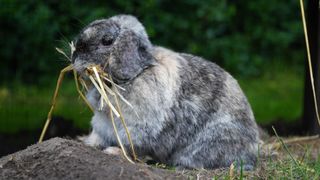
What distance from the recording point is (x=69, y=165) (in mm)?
3867

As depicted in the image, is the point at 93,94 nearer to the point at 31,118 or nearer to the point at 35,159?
the point at 35,159

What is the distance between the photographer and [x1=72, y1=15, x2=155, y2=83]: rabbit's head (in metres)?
4.47

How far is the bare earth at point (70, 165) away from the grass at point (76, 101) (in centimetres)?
311

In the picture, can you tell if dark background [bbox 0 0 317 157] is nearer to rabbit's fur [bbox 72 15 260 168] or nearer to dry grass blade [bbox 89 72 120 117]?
rabbit's fur [bbox 72 15 260 168]

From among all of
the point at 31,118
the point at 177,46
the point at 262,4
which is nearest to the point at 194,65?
the point at 31,118

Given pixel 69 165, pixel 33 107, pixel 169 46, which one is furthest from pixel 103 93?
pixel 169 46

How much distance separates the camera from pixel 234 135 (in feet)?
15.9

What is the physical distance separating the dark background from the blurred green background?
0.04 ft

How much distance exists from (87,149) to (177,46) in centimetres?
524

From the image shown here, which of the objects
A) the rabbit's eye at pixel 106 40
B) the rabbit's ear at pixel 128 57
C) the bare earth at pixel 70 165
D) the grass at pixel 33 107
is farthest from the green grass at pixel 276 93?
the bare earth at pixel 70 165

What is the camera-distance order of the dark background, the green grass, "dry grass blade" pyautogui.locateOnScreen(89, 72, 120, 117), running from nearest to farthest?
"dry grass blade" pyautogui.locateOnScreen(89, 72, 120, 117) → the dark background → the green grass

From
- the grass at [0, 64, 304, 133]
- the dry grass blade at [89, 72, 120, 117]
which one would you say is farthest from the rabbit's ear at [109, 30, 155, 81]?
the grass at [0, 64, 304, 133]

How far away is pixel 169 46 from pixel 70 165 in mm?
5398

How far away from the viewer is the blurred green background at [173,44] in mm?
8031
